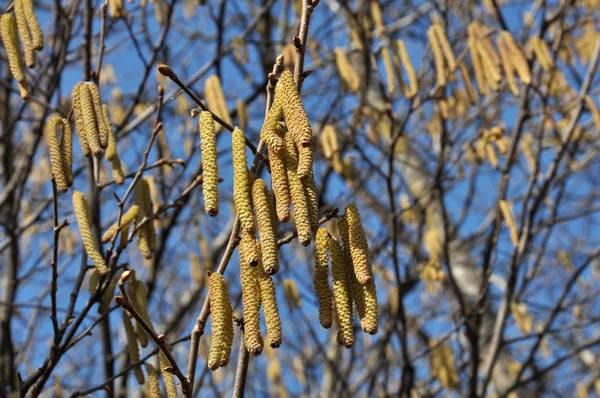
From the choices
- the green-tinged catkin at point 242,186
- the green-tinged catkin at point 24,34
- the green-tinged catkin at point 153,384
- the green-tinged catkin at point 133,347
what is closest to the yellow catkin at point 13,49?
the green-tinged catkin at point 24,34

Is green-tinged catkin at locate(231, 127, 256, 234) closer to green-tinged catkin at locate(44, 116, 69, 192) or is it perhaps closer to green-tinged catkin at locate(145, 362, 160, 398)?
green-tinged catkin at locate(44, 116, 69, 192)

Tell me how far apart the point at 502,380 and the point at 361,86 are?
2.21 m

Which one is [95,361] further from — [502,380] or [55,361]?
[55,361]

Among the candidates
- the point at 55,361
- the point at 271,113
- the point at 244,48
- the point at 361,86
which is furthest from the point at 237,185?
the point at 361,86

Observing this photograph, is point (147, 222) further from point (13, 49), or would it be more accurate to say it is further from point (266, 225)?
point (266, 225)

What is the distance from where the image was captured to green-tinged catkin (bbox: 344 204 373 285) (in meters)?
1.29

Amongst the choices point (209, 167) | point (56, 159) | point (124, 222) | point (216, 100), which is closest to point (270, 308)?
point (209, 167)

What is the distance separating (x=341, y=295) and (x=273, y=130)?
0.30 m

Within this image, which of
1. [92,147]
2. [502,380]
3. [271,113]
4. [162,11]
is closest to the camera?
[271,113]

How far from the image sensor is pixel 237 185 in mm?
1284

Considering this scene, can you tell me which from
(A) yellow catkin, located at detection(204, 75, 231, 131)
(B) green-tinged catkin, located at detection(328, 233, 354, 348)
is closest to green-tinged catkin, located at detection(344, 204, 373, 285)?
Result: (B) green-tinged catkin, located at detection(328, 233, 354, 348)

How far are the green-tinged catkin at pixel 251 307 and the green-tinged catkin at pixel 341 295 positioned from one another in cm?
14

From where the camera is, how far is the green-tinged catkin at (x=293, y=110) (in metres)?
1.25

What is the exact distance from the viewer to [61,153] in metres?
1.71
